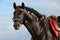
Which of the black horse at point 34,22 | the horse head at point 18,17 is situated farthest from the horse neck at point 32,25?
the horse head at point 18,17

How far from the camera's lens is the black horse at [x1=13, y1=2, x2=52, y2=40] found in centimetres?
997

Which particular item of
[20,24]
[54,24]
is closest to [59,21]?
[54,24]

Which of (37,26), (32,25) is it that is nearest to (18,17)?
(32,25)

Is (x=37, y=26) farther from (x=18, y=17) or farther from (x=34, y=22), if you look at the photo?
(x=18, y=17)

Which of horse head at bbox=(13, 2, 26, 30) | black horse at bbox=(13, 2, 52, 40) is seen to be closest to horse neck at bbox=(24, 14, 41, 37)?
black horse at bbox=(13, 2, 52, 40)

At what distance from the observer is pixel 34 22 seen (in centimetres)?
1018

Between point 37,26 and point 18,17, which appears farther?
point 37,26

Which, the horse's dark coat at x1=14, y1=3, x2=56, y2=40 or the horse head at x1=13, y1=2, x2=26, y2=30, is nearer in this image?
the horse head at x1=13, y1=2, x2=26, y2=30

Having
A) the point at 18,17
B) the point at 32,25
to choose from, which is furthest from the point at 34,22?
the point at 18,17

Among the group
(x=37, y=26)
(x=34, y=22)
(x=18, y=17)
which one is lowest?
(x=37, y=26)

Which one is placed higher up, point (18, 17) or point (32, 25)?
point (18, 17)

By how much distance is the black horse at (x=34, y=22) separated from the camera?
Result: 9969 millimetres

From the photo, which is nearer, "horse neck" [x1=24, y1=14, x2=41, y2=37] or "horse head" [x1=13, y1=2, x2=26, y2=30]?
"horse head" [x1=13, y1=2, x2=26, y2=30]

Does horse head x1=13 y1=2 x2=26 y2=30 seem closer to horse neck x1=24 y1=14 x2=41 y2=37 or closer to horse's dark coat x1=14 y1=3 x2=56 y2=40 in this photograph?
horse's dark coat x1=14 y1=3 x2=56 y2=40
